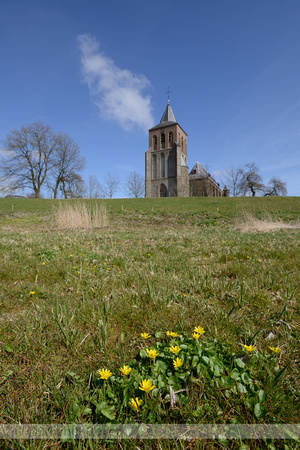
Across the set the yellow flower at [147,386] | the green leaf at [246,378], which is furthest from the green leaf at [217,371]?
the yellow flower at [147,386]

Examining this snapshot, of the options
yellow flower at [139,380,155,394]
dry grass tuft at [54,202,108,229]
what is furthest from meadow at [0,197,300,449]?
dry grass tuft at [54,202,108,229]

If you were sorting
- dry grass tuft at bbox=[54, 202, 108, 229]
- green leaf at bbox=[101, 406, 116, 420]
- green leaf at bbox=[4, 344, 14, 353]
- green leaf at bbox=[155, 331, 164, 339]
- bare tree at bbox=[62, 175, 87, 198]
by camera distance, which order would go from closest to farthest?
green leaf at bbox=[101, 406, 116, 420]
green leaf at bbox=[4, 344, 14, 353]
green leaf at bbox=[155, 331, 164, 339]
dry grass tuft at bbox=[54, 202, 108, 229]
bare tree at bbox=[62, 175, 87, 198]

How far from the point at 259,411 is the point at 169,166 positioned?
56.8 metres

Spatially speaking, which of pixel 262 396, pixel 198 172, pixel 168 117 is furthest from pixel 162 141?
pixel 262 396

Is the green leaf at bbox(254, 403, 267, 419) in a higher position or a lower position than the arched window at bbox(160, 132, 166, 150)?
lower

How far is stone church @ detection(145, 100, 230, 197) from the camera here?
5269 centimetres

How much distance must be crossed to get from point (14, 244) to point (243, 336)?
507cm

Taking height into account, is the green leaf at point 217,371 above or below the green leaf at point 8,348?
above

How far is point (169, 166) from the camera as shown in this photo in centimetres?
5506

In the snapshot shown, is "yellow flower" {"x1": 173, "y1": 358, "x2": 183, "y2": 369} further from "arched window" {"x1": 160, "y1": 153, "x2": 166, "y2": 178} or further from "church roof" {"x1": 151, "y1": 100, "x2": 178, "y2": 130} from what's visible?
"church roof" {"x1": 151, "y1": 100, "x2": 178, "y2": 130}

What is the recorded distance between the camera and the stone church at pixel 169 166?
5269 cm

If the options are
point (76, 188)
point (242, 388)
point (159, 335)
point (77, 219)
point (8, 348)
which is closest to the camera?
point (242, 388)

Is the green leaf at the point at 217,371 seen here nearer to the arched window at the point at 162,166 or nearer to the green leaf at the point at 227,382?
the green leaf at the point at 227,382

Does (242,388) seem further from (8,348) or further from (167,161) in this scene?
(167,161)
